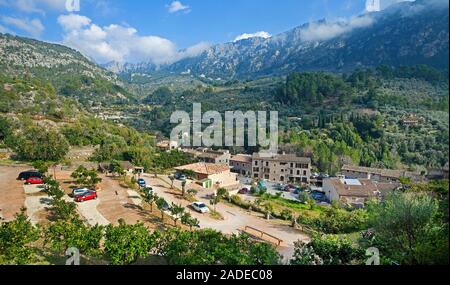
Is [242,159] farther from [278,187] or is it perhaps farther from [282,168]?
[278,187]

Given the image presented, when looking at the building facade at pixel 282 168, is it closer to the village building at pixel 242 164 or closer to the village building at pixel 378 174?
the village building at pixel 242 164

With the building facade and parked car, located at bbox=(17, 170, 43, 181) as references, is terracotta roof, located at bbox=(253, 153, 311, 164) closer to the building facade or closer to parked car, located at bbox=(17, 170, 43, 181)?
the building facade

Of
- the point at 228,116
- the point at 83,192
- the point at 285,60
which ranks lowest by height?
the point at 83,192

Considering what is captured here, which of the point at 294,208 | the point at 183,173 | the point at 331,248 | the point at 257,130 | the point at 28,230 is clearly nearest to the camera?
the point at 331,248

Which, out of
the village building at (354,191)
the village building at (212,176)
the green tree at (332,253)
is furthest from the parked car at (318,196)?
the green tree at (332,253)

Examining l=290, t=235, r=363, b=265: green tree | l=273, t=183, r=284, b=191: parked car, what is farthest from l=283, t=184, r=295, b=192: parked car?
l=290, t=235, r=363, b=265: green tree
